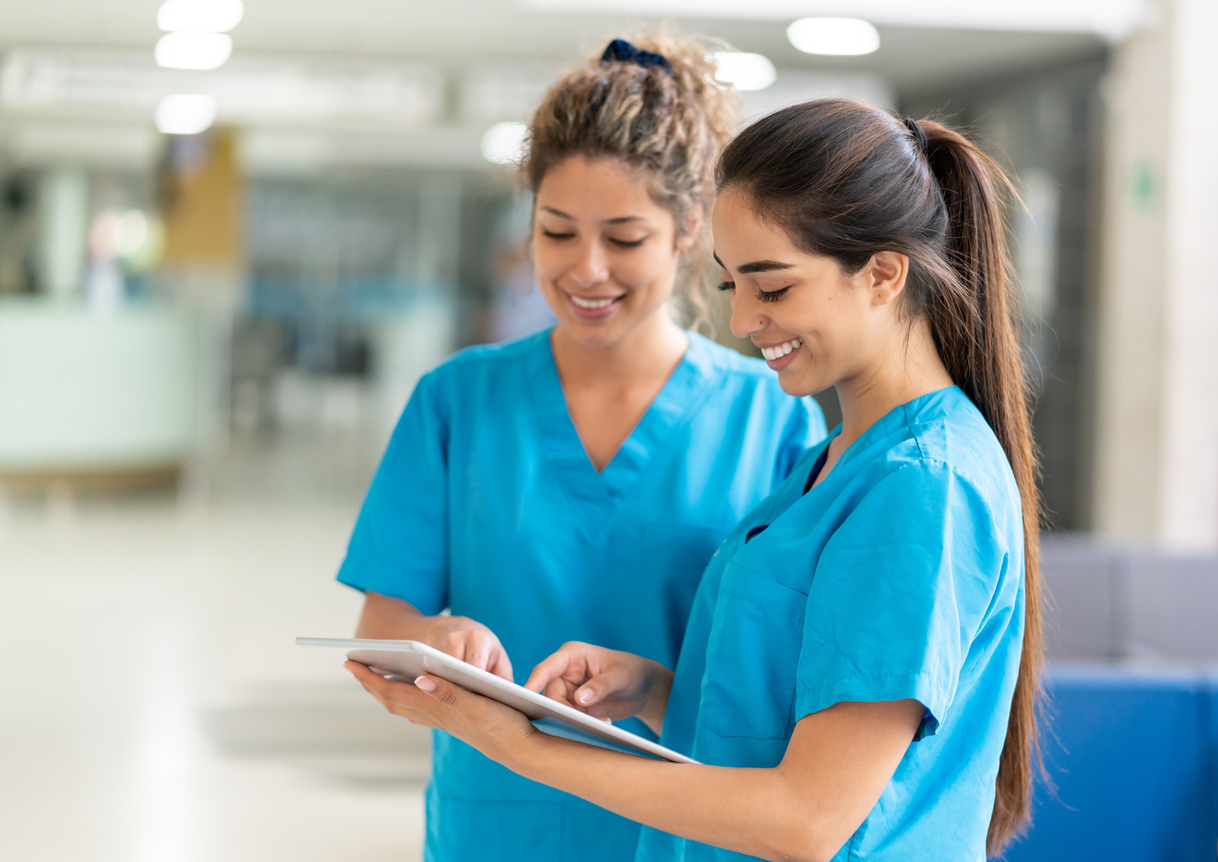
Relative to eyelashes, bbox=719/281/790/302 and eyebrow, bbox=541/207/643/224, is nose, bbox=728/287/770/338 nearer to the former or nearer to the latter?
eyelashes, bbox=719/281/790/302

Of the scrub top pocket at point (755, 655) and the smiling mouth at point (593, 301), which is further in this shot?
the smiling mouth at point (593, 301)

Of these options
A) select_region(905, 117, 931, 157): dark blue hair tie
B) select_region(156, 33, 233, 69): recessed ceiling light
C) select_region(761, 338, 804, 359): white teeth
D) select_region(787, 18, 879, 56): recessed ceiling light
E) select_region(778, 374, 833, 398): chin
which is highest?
select_region(787, 18, 879, 56): recessed ceiling light

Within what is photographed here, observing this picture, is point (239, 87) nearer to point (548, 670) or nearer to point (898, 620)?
point (548, 670)

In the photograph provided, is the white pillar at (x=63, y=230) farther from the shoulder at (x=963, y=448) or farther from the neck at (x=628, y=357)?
the shoulder at (x=963, y=448)

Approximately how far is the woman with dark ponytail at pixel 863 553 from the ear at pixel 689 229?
303 mm

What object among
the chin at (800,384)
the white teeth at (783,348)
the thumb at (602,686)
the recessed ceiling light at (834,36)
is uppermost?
the recessed ceiling light at (834,36)

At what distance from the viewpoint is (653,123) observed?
1.15 m

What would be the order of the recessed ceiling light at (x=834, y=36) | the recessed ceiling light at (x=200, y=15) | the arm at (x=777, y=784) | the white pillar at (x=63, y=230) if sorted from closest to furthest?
the arm at (x=777, y=784)
the recessed ceiling light at (x=200, y=15)
the recessed ceiling light at (x=834, y=36)
the white pillar at (x=63, y=230)

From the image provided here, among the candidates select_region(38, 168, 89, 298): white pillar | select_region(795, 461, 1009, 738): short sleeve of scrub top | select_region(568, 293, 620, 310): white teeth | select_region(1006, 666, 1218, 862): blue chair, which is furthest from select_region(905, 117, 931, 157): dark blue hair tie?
select_region(38, 168, 89, 298): white pillar

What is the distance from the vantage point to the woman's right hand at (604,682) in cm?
97

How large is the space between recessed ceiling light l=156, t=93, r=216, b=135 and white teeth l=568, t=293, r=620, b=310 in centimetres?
467

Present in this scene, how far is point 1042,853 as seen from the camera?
168 cm

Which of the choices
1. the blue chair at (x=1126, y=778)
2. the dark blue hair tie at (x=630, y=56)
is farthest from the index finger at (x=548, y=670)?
the blue chair at (x=1126, y=778)

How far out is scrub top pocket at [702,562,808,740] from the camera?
83cm
